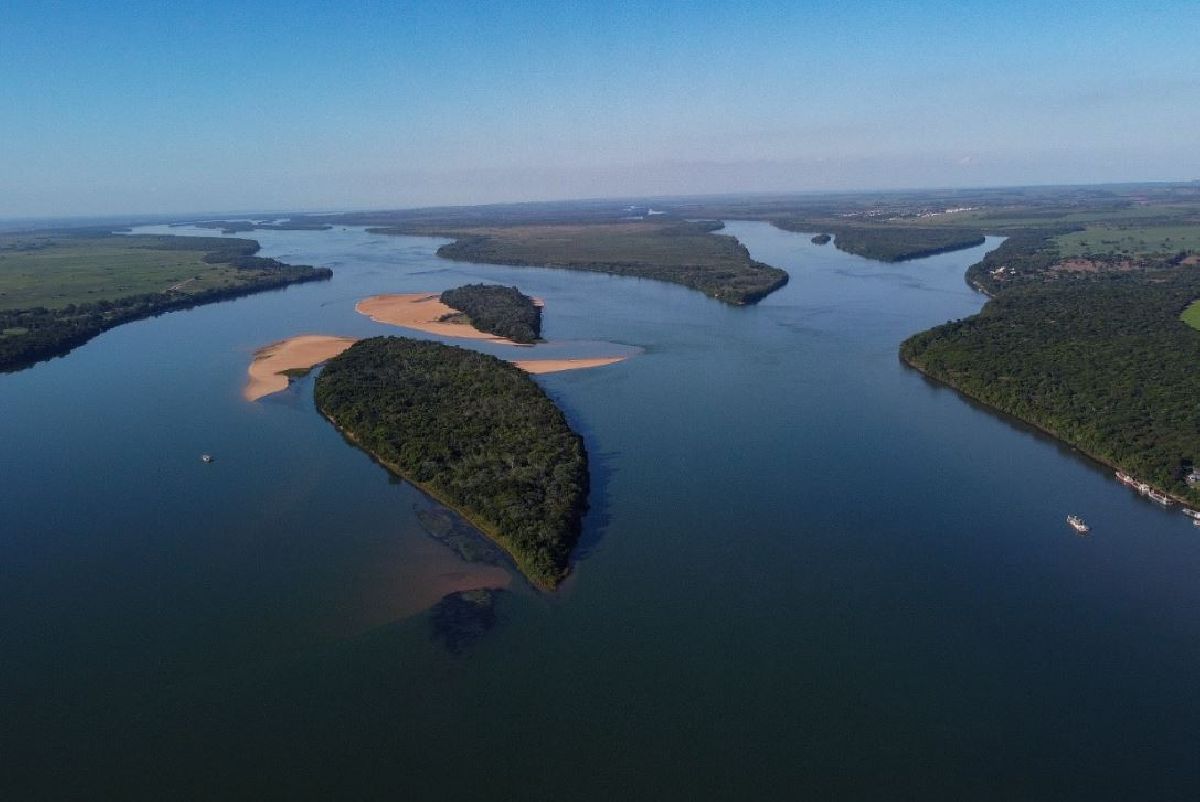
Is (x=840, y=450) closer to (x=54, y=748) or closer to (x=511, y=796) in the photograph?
(x=511, y=796)

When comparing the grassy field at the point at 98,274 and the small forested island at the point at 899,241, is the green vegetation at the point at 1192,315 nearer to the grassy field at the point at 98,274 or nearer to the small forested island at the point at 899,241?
the small forested island at the point at 899,241

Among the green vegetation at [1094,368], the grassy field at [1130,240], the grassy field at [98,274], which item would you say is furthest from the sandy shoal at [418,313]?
the grassy field at [1130,240]

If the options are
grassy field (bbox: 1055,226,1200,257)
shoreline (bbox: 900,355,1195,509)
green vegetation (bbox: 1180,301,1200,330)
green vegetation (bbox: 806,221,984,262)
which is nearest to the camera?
shoreline (bbox: 900,355,1195,509)

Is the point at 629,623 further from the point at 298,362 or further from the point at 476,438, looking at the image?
the point at 298,362

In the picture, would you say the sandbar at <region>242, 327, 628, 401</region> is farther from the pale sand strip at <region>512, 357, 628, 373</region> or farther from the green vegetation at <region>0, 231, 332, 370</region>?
the green vegetation at <region>0, 231, 332, 370</region>

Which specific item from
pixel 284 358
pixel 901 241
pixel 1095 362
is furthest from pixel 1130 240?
pixel 284 358

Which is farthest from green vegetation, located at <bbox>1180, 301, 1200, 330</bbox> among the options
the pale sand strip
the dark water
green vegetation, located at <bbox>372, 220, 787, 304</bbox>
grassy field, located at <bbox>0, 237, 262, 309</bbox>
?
grassy field, located at <bbox>0, 237, 262, 309</bbox>
